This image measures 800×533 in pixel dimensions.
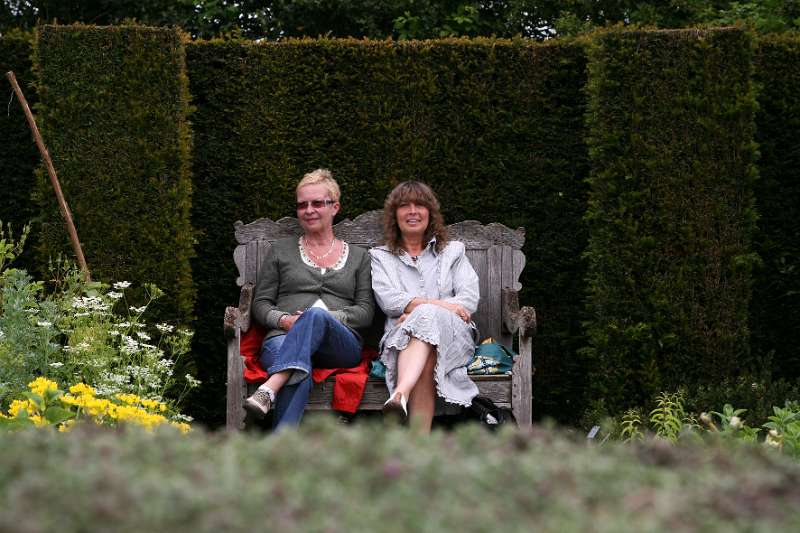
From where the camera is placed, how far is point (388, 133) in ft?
19.7

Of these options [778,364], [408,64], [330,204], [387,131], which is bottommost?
[778,364]

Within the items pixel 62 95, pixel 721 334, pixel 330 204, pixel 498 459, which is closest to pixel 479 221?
pixel 330 204

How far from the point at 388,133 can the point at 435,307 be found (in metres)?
1.46

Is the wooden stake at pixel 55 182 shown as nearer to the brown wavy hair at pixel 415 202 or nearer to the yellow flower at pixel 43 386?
the brown wavy hair at pixel 415 202

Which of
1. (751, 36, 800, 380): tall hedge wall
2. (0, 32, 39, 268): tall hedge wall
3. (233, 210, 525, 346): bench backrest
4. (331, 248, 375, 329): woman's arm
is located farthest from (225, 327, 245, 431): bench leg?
(751, 36, 800, 380): tall hedge wall

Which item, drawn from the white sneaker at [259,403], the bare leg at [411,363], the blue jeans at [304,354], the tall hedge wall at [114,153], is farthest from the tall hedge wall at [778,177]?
the tall hedge wall at [114,153]

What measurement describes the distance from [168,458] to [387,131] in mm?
4620

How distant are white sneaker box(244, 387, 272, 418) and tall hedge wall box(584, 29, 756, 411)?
6.60ft

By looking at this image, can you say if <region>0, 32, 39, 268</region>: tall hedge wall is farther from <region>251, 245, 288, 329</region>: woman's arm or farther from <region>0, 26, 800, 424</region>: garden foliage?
<region>251, 245, 288, 329</region>: woman's arm


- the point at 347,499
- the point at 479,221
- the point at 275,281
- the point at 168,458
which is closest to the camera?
the point at 347,499

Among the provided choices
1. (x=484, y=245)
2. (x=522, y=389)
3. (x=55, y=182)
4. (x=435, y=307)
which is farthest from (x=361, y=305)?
(x=55, y=182)

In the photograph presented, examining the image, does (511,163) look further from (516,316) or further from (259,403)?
(259,403)

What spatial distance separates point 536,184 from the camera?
6.04 metres

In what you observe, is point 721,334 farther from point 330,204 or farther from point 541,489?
point 541,489
